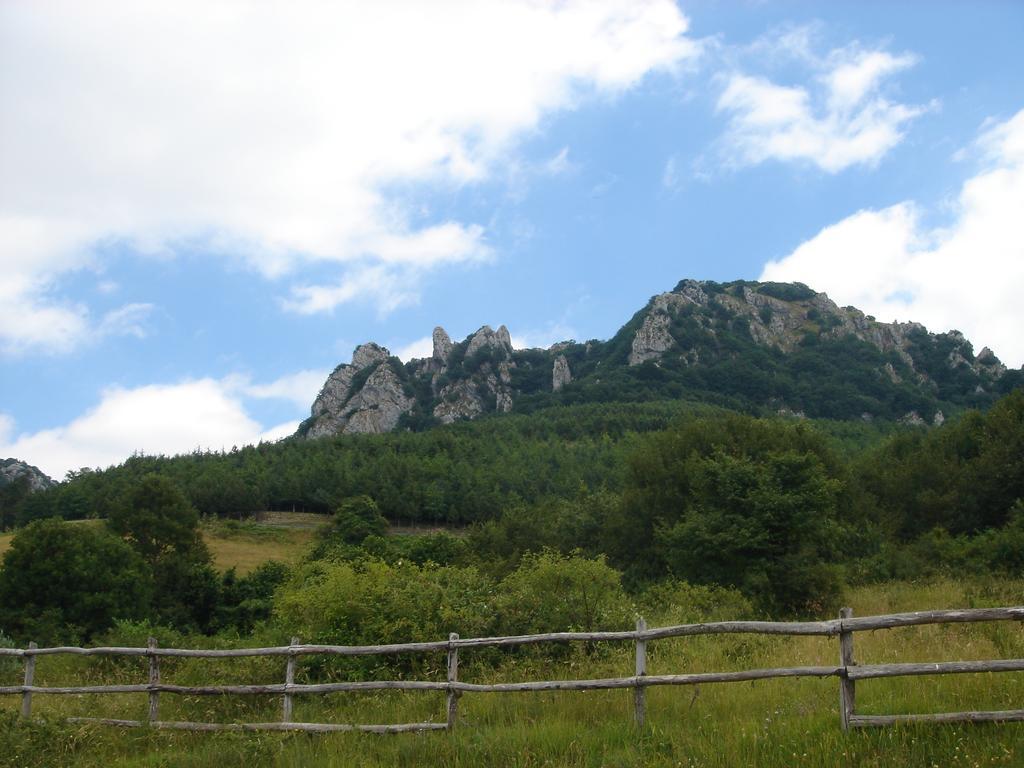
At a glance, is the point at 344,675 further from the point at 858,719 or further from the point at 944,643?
the point at 944,643

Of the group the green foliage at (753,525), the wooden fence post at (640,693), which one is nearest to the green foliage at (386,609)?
the wooden fence post at (640,693)

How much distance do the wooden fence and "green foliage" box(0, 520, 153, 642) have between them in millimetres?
27498

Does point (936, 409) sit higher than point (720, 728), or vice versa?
point (936, 409)

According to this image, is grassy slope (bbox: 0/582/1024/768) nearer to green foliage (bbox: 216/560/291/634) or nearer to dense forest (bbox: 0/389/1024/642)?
dense forest (bbox: 0/389/1024/642)

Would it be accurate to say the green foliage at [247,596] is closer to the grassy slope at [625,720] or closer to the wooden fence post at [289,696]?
the grassy slope at [625,720]

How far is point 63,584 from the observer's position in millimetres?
36188

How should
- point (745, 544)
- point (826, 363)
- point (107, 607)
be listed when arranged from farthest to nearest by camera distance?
point (826, 363), point (107, 607), point (745, 544)

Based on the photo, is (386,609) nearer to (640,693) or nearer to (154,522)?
(640,693)

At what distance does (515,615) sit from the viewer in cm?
1213

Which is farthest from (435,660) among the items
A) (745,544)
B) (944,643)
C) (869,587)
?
(869,587)

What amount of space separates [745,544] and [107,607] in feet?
95.7

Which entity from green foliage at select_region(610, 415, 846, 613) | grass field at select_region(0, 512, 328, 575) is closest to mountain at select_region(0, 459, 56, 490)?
grass field at select_region(0, 512, 328, 575)

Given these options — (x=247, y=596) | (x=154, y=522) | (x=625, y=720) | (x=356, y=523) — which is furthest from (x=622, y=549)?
(x=356, y=523)

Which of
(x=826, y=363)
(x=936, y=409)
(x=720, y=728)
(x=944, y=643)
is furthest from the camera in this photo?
(x=826, y=363)
